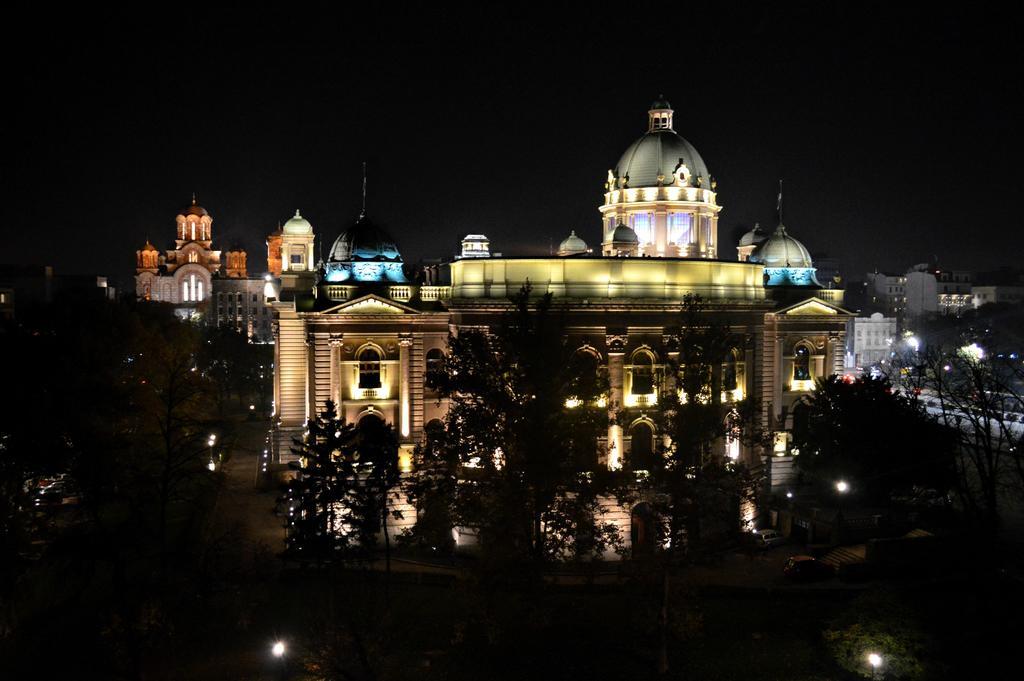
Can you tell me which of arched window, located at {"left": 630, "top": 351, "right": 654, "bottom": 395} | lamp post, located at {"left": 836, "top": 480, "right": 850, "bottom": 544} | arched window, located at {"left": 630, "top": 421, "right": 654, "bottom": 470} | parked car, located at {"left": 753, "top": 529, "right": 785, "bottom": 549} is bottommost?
parked car, located at {"left": 753, "top": 529, "right": 785, "bottom": 549}

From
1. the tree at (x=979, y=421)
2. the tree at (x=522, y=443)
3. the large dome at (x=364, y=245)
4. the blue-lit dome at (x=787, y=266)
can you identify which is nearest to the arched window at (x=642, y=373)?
the tree at (x=979, y=421)

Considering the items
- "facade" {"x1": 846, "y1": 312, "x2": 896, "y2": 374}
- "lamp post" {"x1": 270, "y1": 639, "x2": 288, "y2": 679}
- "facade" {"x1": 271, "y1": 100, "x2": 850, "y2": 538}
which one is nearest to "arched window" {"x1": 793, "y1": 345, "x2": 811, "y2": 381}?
"facade" {"x1": 271, "y1": 100, "x2": 850, "y2": 538}

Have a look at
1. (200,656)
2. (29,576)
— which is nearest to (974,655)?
(200,656)

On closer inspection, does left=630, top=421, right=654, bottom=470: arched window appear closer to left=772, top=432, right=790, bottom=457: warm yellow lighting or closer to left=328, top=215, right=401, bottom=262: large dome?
left=772, top=432, right=790, bottom=457: warm yellow lighting

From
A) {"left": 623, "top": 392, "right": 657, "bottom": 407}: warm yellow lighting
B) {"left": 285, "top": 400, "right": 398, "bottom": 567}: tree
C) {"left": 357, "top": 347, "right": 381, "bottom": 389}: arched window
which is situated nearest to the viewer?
{"left": 285, "top": 400, "right": 398, "bottom": 567}: tree

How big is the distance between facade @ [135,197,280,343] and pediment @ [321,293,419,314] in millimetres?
95680

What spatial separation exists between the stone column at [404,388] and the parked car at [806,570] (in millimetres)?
21100

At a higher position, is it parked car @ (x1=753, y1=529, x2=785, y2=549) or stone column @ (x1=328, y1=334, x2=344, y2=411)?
stone column @ (x1=328, y1=334, x2=344, y2=411)

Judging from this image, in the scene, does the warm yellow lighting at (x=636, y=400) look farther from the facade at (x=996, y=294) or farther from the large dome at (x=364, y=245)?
the facade at (x=996, y=294)

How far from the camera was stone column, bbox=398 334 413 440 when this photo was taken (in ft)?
152

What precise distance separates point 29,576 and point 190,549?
19.1 feet

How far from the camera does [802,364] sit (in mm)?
55344

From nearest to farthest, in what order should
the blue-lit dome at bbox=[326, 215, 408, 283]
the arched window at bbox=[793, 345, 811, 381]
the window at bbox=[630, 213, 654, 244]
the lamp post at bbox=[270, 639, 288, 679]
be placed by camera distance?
the lamp post at bbox=[270, 639, 288, 679] < the blue-lit dome at bbox=[326, 215, 408, 283] < the arched window at bbox=[793, 345, 811, 381] < the window at bbox=[630, 213, 654, 244]

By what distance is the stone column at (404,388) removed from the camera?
46.4 metres
